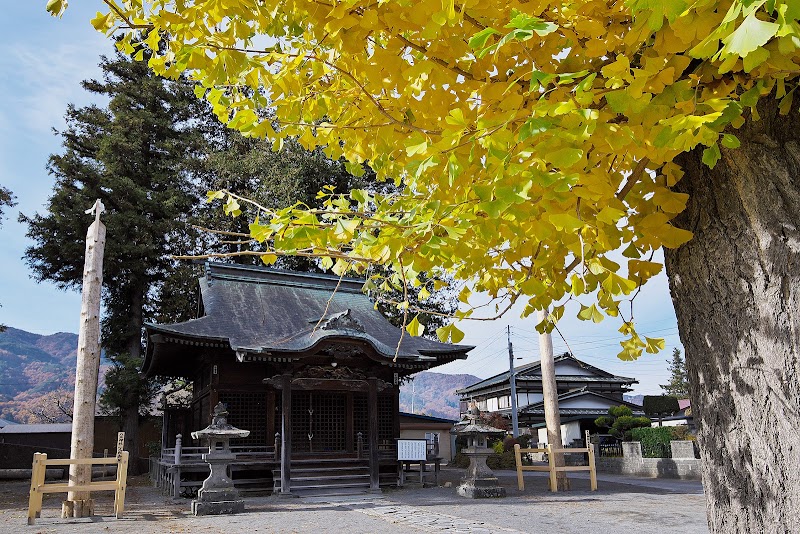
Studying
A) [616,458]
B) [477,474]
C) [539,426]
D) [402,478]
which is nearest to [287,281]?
[402,478]

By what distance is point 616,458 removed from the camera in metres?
17.5

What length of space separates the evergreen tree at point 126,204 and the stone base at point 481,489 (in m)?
12.0

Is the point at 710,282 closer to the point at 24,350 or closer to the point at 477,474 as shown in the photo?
the point at 477,474

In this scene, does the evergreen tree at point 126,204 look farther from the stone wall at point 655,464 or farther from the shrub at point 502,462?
the stone wall at point 655,464

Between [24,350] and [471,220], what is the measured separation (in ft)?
388

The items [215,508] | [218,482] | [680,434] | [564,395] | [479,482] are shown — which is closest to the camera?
[215,508]

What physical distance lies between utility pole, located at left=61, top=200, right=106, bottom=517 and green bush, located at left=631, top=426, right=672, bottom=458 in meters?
14.4

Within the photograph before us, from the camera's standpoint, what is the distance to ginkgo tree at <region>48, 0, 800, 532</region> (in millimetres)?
1457

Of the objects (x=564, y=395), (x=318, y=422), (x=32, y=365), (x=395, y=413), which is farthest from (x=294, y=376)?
(x=32, y=365)

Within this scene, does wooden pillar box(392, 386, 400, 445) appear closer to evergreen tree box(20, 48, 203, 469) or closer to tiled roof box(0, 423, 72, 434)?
evergreen tree box(20, 48, 203, 469)

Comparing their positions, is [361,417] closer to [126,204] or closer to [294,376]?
[294,376]

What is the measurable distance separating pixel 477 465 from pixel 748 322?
35.3 feet

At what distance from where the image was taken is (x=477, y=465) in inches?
457

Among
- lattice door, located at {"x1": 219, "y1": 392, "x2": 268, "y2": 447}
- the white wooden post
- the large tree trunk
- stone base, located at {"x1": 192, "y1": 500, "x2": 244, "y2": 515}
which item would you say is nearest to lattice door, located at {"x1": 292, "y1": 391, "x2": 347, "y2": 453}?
lattice door, located at {"x1": 219, "y1": 392, "x2": 268, "y2": 447}
